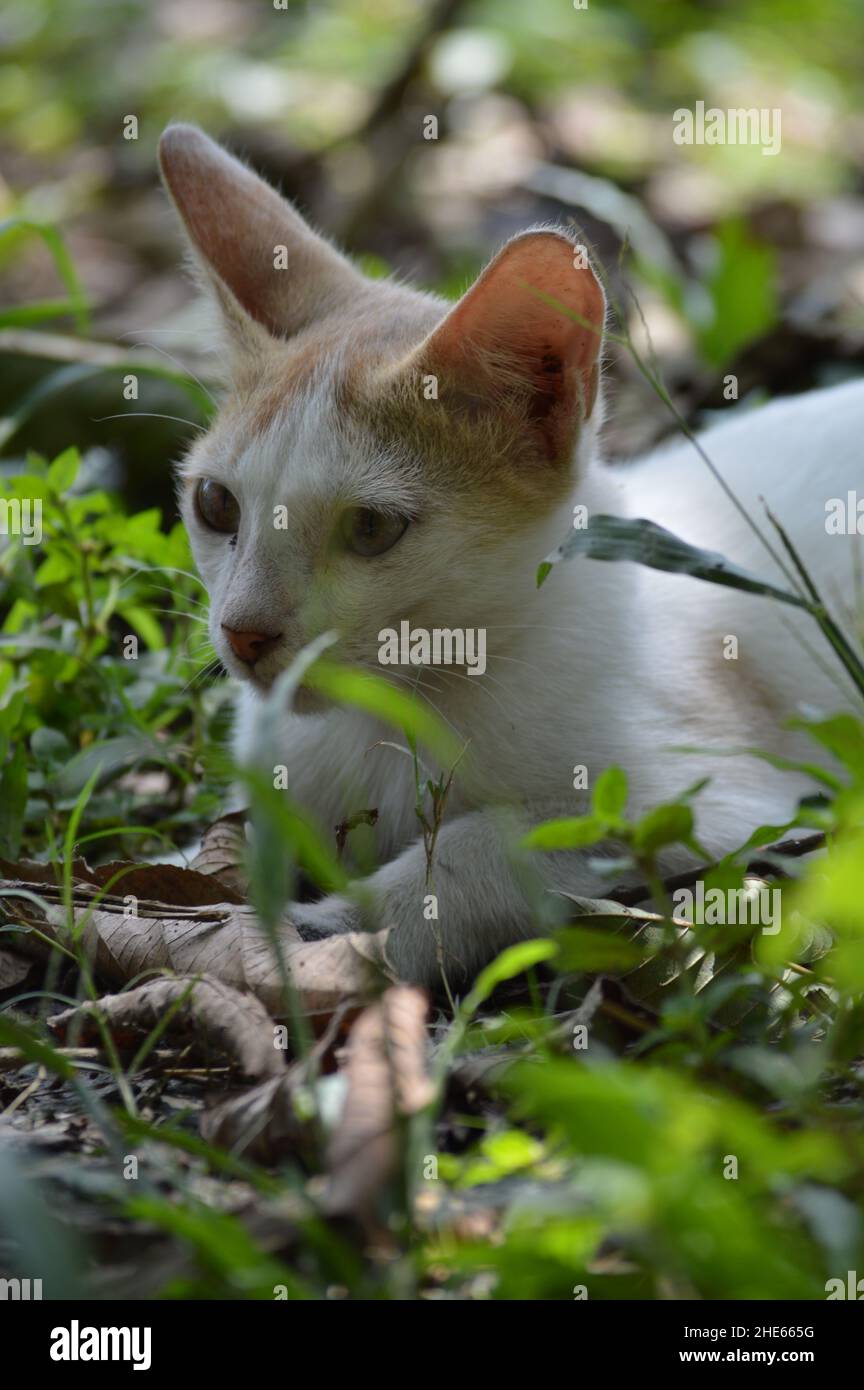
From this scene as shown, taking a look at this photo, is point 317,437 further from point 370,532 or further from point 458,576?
point 458,576

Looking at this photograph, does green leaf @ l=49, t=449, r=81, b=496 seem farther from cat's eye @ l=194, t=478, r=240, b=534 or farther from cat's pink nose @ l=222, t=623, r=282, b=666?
cat's pink nose @ l=222, t=623, r=282, b=666

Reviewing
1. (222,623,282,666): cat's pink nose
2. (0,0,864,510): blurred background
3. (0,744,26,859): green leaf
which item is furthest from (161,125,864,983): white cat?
(0,0,864,510): blurred background

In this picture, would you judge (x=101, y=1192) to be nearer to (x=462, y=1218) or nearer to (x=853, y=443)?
(x=462, y=1218)

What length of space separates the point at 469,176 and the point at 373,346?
4.94 meters

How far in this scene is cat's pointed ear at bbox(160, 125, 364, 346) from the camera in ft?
9.58

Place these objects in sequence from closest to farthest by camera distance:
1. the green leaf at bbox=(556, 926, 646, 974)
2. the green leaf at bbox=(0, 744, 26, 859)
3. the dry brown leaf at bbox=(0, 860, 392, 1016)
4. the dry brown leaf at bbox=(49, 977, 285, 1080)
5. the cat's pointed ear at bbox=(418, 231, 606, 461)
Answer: the green leaf at bbox=(556, 926, 646, 974) → the dry brown leaf at bbox=(49, 977, 285, 1080) → the dry brown leaf at bbox=(0, 860, 392, 1016) → the cat's pointed ear at bbox=(418, 231, 606, 461) → the green leaf at bbox=(0, 744, 26, 859)

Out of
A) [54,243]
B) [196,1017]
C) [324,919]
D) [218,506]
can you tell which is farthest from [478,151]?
[196,1017]

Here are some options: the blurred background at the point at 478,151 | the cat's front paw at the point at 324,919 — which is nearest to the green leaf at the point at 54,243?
the blurred background at the point at 478,151

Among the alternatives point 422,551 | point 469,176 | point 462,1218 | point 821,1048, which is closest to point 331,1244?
point 462,1218

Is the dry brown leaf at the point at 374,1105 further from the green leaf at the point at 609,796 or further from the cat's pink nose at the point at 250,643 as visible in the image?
the cat's pink nose at the point at 250,643

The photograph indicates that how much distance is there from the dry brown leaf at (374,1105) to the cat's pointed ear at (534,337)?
1257mm

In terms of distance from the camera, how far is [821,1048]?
5.86 ft

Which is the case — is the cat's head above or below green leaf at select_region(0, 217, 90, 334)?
below

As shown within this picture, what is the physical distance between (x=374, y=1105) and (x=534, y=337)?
1.46 meters
